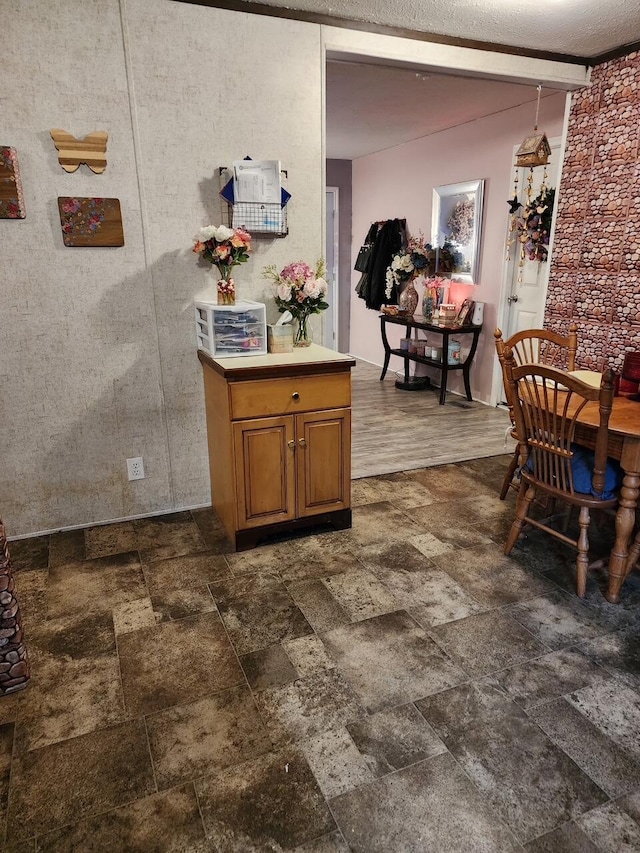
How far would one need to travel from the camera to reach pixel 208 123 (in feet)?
9.06

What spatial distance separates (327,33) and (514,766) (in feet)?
10.6

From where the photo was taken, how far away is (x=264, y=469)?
106 inches

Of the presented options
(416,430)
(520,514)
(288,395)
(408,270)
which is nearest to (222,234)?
(288,395)

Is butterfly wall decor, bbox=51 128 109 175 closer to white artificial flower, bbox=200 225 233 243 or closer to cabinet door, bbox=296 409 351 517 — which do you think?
white artificial flower, bbox=200 225 233 243

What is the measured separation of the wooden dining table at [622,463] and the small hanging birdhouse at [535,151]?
1946 millimetres

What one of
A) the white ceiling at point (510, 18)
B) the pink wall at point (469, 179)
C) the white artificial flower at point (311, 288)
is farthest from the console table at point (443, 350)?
the white artificial flower at point (311, 288)

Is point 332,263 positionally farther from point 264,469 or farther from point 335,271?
point 264,469

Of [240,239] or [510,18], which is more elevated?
[510,18]

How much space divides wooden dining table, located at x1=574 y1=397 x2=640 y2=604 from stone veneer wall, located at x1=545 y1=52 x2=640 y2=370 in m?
1.16

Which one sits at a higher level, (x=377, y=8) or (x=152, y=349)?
(x=377, y=8)

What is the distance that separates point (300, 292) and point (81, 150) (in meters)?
1.16

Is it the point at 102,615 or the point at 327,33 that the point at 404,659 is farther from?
the point at 327,33

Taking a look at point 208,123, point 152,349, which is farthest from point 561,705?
point 208,123

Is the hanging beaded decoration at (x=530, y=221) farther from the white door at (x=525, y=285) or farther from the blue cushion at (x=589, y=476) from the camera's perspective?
the blue cushion at (x=589, y=476)
